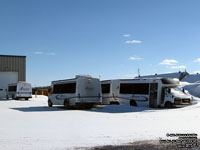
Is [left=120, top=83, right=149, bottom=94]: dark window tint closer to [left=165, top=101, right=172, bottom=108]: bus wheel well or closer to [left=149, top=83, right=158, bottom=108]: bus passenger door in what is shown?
[left=149, top=83, right=158, bottom=108]: bus passenger door

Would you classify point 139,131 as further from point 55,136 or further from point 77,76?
point 77,76

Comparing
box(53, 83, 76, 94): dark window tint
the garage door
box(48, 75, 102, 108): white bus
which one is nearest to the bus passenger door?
box(48, 75, 102, 108): white bus

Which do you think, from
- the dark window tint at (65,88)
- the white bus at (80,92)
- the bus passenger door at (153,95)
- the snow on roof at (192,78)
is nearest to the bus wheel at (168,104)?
the bus passenger door at (153,95)

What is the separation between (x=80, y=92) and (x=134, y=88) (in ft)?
15.8

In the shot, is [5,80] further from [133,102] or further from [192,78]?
[192,78]

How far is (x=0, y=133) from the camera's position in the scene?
999cm

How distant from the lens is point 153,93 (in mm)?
22969

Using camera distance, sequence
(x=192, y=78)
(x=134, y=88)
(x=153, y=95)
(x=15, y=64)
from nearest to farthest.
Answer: (x=153, y=95) < (x=134, y=88) < (x=15, y=64) < (x=192, y=78)

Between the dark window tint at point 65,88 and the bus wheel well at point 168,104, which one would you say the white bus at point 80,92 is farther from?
the bus wheel well at point 168,104

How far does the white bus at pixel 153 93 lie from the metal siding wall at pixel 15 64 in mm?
26853

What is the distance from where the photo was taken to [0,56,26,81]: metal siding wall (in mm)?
46959

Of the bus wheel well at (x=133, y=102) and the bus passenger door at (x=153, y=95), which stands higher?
the bus passenger door at (x=153, y=95)

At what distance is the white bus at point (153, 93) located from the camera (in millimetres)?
22562

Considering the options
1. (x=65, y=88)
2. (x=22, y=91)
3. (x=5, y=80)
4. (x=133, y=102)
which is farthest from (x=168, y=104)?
(x=5, y=80)
